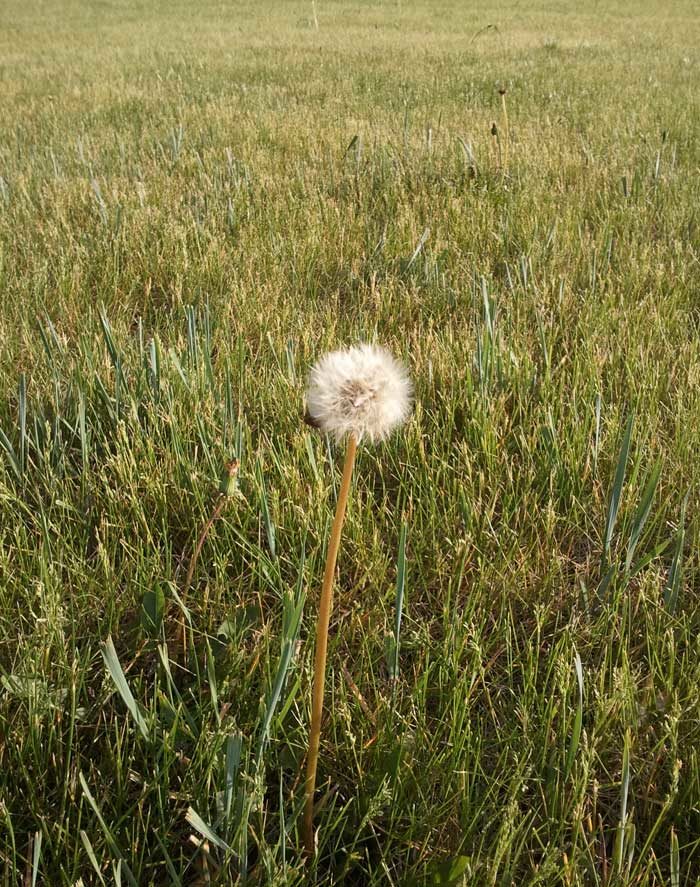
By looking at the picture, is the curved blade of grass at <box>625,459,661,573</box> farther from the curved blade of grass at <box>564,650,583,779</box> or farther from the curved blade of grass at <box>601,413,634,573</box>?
the curved blade of grass at <box>564,650,583,779</box>

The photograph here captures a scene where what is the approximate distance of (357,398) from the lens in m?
0.88

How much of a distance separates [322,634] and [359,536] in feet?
2.03

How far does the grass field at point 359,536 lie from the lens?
0.97 meters

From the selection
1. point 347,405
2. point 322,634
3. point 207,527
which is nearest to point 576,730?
point 322,634

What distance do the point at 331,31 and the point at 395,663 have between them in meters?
14.3

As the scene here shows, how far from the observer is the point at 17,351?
213 cm

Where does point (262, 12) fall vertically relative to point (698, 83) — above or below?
above


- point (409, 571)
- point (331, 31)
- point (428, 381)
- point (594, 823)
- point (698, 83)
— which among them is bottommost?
point (594, 823)

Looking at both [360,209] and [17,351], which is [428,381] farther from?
[360,209]

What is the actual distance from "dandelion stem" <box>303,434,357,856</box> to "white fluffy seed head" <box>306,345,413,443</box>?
4 cm

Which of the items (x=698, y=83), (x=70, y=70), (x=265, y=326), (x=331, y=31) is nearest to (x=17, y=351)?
(x=265, y=326)

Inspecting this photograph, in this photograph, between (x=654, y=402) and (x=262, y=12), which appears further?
(x=262, y=12)

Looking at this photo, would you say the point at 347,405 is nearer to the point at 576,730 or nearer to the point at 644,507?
the point at 576,730

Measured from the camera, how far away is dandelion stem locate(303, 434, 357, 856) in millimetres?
751
